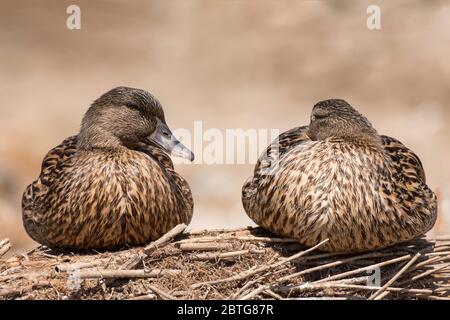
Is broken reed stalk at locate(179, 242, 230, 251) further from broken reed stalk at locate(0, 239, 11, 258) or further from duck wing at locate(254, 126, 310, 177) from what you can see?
broken reed stalk at locate(0, 239, 11, 258)

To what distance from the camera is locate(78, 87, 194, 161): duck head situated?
4.41 m

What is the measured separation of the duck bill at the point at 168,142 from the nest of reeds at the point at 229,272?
1.18 ft

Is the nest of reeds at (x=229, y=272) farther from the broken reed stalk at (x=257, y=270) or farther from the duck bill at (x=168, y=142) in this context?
the duck bill at (x=168, y=142)

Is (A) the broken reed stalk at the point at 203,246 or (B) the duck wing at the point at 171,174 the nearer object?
(A) the broken reed stalk at the point at 203,246

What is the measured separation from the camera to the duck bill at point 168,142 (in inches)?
168

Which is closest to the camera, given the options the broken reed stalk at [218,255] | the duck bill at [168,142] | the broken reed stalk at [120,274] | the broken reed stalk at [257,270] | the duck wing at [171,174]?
the broken reed stalk at [120,274]

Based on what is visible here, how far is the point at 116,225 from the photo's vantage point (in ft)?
13.7

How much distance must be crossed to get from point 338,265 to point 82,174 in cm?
132

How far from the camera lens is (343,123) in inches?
171

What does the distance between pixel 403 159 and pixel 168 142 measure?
3.98 ft

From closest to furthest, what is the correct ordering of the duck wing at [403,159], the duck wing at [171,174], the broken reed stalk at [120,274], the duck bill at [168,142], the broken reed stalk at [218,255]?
the broken reed stalk at [120,274] → the broken reed stalk at [218,255] → the duck bill at [168,142] → the duck wing at [403,159] → the duck wing at [171,174]

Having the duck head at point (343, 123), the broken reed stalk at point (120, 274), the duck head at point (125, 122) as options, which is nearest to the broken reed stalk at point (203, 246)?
the broken reed stalk at point (120, 274)

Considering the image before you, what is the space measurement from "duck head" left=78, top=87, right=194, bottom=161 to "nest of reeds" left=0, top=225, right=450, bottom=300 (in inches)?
21.0
